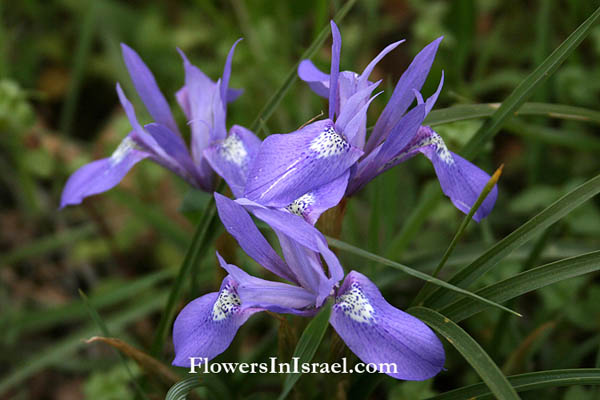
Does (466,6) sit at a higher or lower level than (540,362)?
higher

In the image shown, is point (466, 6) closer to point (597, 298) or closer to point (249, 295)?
point (597, 298)

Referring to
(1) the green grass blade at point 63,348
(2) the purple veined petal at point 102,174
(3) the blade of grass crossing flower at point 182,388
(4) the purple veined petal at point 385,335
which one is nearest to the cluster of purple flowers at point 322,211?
(4) the purple veined petal at point 385,335

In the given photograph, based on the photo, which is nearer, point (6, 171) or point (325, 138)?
point (325, 138)

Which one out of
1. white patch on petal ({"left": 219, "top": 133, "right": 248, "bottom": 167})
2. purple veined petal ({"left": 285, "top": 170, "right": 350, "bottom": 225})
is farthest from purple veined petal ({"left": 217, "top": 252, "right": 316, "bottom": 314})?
white patch on petal ({"left": 219, "top": 133, "right": 248, "bottom": 167})

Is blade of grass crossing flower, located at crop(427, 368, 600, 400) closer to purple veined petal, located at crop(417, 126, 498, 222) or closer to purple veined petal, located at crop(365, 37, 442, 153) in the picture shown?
purple veined petal, located at crop(417, 126, 498, 222)

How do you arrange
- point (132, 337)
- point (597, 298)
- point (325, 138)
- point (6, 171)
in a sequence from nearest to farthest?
point (325, 138)
point (597, 298)
point (132, 337)
point (6, 171)

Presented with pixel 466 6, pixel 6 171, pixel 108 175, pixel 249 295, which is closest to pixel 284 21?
pixel 466 6
